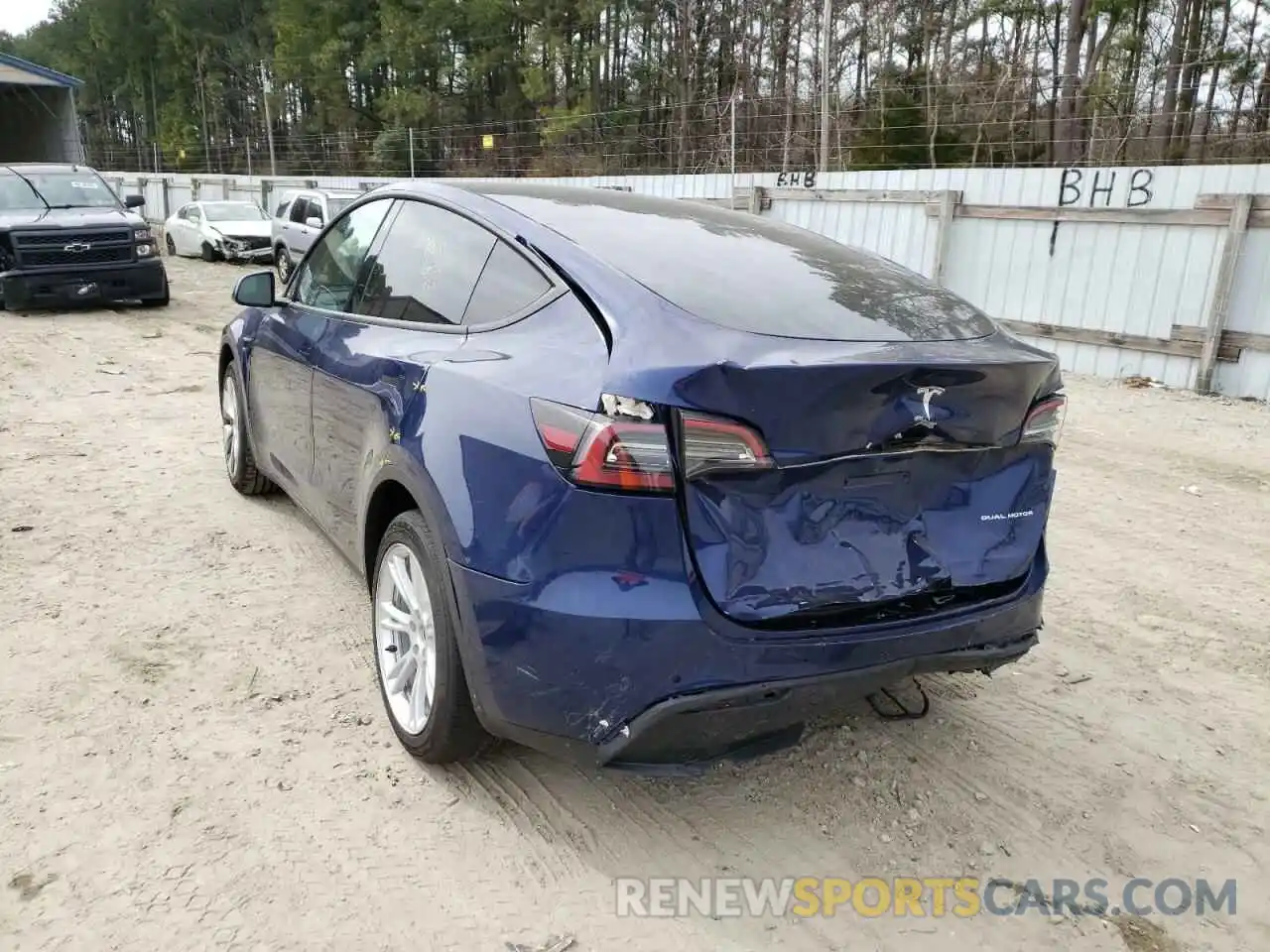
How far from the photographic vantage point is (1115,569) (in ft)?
15.2

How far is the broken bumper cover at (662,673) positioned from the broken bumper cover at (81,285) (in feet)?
37.8

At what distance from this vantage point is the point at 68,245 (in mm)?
11602

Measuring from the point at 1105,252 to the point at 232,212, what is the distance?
16.4 metres

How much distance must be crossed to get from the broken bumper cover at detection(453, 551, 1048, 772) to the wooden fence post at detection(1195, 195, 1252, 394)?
25.2 feet

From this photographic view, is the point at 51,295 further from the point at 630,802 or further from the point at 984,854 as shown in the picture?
the point at 984,854

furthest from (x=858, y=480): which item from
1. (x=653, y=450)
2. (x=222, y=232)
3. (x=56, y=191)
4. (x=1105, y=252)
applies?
(x=222, y=232)

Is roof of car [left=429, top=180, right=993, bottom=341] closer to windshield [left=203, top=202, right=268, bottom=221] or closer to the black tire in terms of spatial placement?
the black tire

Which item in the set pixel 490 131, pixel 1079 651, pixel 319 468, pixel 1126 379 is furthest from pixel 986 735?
pixel 490 131

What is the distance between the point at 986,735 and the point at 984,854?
62 centimetres

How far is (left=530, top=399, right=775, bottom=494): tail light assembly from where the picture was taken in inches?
85.9

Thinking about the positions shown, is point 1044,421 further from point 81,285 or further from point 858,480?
point 81,285

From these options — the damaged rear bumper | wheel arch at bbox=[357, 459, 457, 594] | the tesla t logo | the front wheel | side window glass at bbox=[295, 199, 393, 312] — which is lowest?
the front wheel

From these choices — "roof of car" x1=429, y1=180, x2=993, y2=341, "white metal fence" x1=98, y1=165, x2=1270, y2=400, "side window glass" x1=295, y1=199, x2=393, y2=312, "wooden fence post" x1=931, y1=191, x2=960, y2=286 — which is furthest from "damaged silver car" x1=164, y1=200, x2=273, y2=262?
"roof of car" x1=429, y1=180, x2=993, y2=341

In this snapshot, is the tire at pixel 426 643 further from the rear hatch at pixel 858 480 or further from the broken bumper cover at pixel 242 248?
the broken bumper cover at pixel 242 248
